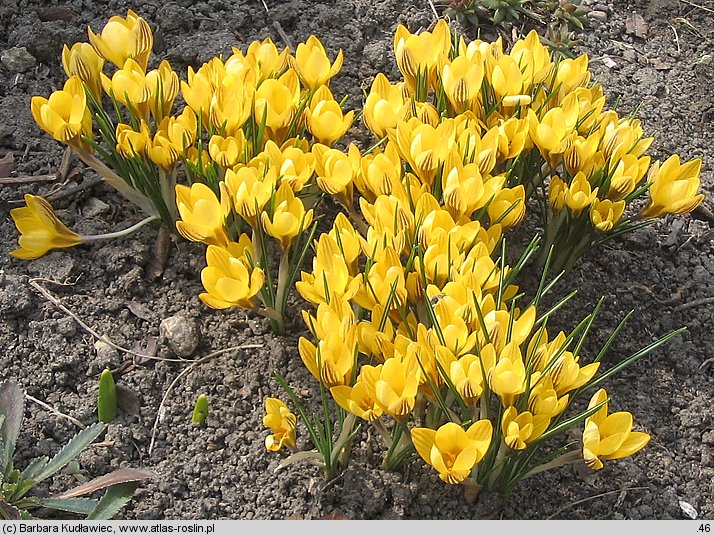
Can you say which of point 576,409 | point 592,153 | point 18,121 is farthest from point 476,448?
point 18,121

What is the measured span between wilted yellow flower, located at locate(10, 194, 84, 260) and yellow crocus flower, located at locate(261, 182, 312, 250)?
51 cm

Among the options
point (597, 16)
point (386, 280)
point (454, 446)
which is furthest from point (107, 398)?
point (597, 16)

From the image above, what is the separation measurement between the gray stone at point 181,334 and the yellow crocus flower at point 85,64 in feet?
1.74

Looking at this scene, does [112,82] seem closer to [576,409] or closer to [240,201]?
[240,201]

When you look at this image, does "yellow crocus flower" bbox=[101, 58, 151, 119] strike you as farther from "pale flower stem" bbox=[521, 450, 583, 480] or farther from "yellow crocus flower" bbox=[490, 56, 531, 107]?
"pale flower stem" bbox=[521, 450, 583, 480]

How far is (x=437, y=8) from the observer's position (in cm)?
259

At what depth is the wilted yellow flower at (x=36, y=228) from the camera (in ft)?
5.90

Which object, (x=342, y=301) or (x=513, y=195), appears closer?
(x=342, y=301)

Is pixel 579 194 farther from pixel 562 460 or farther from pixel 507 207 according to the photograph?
pixel 562 460

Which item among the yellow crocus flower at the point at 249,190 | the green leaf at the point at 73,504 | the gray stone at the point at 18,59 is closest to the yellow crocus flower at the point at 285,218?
the yellow crocus flower at the point at 249,190

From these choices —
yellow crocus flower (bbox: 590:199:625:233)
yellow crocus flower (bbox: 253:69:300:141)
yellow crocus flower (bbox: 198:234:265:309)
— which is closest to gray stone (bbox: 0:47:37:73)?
yellow crocus flower (bbox: 253:69:300:141)

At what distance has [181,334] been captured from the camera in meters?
1.78

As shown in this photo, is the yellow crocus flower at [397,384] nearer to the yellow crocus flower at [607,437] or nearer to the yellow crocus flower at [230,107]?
the yellow crocus flower at [607,437]

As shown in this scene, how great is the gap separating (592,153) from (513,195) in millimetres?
208
